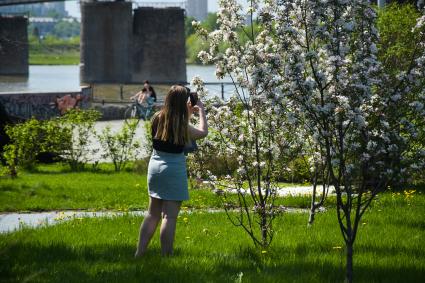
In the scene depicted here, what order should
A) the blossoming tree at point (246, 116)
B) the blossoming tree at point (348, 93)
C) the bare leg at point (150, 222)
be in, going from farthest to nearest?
the blossoming tree at point (246, 116)
the bare leg at point (150, 222)
the blossoming tree at point (348, 93)

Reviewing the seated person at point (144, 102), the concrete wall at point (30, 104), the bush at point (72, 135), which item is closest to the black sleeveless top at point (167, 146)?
the bush at point (72, 135)

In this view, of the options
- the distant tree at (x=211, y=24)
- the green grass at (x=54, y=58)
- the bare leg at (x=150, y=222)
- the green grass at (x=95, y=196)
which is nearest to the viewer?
the bare leg at (x=150, y=222)

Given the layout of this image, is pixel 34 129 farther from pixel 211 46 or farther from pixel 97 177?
pixel 211 46

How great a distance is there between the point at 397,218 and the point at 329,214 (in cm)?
99

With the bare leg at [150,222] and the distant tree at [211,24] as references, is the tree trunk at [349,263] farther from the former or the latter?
the distant tree at [211,24]

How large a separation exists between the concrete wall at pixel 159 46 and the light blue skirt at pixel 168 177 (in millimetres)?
70342

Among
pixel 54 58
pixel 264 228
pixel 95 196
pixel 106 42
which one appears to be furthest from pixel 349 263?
pixel 54 58

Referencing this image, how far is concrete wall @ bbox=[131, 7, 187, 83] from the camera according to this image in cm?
7894

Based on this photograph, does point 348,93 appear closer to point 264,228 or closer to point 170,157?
point 170,157

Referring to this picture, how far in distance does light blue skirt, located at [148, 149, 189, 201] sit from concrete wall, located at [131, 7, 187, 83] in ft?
231

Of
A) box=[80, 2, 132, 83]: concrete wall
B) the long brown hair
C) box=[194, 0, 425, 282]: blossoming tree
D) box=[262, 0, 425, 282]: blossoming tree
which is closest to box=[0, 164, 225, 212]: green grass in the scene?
the long brown hair

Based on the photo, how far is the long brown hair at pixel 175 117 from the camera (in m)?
7.91

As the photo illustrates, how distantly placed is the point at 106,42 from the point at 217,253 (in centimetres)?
7184

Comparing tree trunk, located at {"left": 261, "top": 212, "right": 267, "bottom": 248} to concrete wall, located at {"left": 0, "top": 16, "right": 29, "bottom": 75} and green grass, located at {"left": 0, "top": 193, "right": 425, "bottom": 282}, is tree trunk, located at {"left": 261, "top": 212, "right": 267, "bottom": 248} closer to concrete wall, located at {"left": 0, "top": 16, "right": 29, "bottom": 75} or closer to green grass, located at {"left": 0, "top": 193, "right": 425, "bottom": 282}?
green grass, located at {"left": 0, "top": 193, "right": 425, "bottom": 282}
